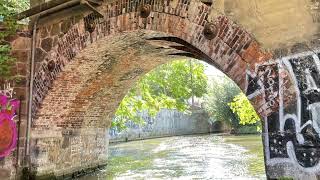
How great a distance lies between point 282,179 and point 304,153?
1.41 ft

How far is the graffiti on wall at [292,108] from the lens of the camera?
462 cm

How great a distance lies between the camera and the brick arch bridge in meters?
4.73

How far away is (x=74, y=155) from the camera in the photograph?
9.48m

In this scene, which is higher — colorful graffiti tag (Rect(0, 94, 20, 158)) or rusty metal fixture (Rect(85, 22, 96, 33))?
rusty metal fixture (Rect(85, 22, 96, 33))

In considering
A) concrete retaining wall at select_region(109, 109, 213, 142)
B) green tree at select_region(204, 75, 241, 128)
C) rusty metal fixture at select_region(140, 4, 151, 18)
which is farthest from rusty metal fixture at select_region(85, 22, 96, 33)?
green tree at select_region(204, 75, 241, 128)

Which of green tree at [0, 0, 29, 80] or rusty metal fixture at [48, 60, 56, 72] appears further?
green tree at [0, 0, 29, 80]

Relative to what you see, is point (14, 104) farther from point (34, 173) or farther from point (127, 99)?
point (127, 99)

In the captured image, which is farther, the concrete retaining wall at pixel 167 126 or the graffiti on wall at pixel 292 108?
the concrete retaining wall at pixel 167 126

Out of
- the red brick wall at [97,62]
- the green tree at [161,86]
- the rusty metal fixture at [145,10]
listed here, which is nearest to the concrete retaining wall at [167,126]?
the green tree at [161,86]

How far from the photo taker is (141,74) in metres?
10.2

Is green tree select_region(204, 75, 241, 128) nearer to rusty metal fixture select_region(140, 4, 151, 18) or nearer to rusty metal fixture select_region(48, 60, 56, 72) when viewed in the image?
rusty metal fixture select_region(48, 60, 56, 72)

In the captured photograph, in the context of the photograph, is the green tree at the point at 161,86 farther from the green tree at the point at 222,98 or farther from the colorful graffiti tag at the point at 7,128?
the green tree at the point at 222,98

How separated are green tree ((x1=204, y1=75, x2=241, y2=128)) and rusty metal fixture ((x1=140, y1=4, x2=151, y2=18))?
2563 cm

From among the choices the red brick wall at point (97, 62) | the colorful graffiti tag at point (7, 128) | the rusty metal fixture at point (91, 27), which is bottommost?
the colorful graffiti tag at point (7, 128)
